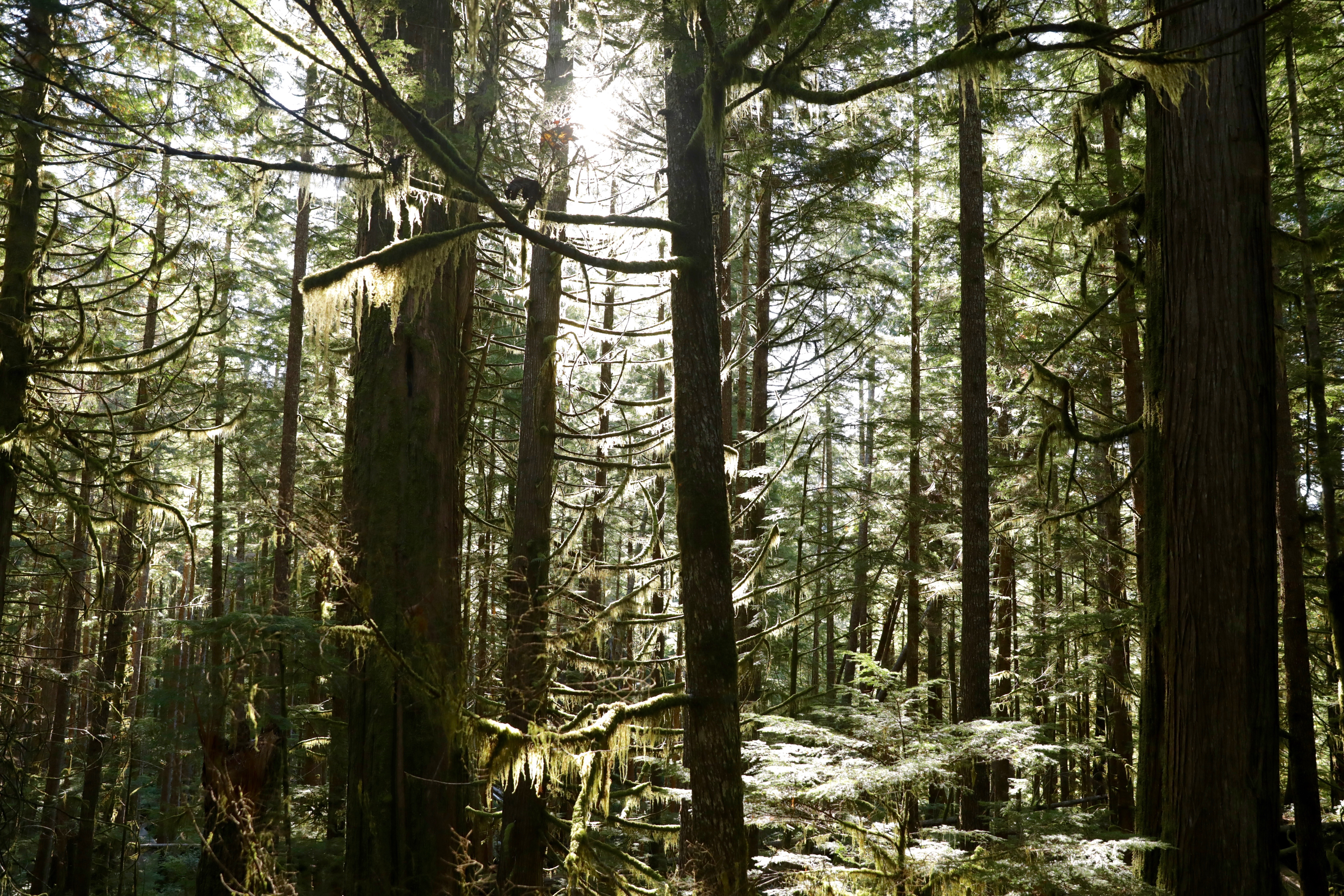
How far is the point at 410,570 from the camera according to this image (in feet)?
17.2

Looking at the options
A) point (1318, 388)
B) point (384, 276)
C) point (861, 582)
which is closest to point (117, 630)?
point (384, 276)

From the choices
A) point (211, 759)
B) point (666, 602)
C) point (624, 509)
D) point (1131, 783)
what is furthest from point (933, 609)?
point (211, 759)

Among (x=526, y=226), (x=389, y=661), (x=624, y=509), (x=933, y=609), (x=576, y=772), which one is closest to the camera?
(x=526, y=226)

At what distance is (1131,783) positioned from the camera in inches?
593

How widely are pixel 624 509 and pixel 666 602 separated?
1577 cm

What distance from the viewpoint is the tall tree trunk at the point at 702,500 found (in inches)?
192

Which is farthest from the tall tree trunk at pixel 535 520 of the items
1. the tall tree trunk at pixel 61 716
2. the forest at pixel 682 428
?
the tall tree trunk at pixel 61 716

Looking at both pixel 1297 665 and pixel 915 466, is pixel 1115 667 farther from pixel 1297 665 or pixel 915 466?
pixel 1297 665

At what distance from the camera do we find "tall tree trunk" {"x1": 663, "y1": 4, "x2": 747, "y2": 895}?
4.88m

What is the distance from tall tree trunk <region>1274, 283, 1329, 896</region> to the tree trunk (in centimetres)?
353

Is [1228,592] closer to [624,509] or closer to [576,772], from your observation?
[576,772]

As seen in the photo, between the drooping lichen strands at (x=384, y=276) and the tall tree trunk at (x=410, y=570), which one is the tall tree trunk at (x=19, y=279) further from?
the drooping lichen strands at (x=384, y=276)

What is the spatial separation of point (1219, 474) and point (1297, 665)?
13.1ft

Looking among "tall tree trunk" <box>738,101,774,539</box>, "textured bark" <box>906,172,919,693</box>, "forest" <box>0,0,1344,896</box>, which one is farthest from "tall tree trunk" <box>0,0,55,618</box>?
"textured bark" <box>906,172,919,693</box>
